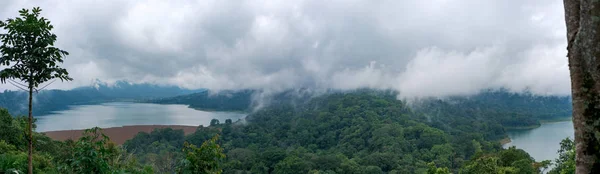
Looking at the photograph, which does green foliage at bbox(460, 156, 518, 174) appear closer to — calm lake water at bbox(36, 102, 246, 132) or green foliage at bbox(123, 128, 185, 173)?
green foliage at bbox(123, 128, 185, 173)

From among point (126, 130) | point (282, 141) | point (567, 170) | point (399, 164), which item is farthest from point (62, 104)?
point (567, 170)

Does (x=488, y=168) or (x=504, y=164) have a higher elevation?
(x=488, y=168)

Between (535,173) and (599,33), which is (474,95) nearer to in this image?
(535,173)

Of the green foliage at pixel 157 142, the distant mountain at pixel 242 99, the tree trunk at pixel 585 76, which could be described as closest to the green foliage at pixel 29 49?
the tree trunk at pixel 585 76

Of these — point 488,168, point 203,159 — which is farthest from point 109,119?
point 203,159

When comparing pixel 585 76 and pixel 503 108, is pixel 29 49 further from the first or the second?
pixel 503 108
